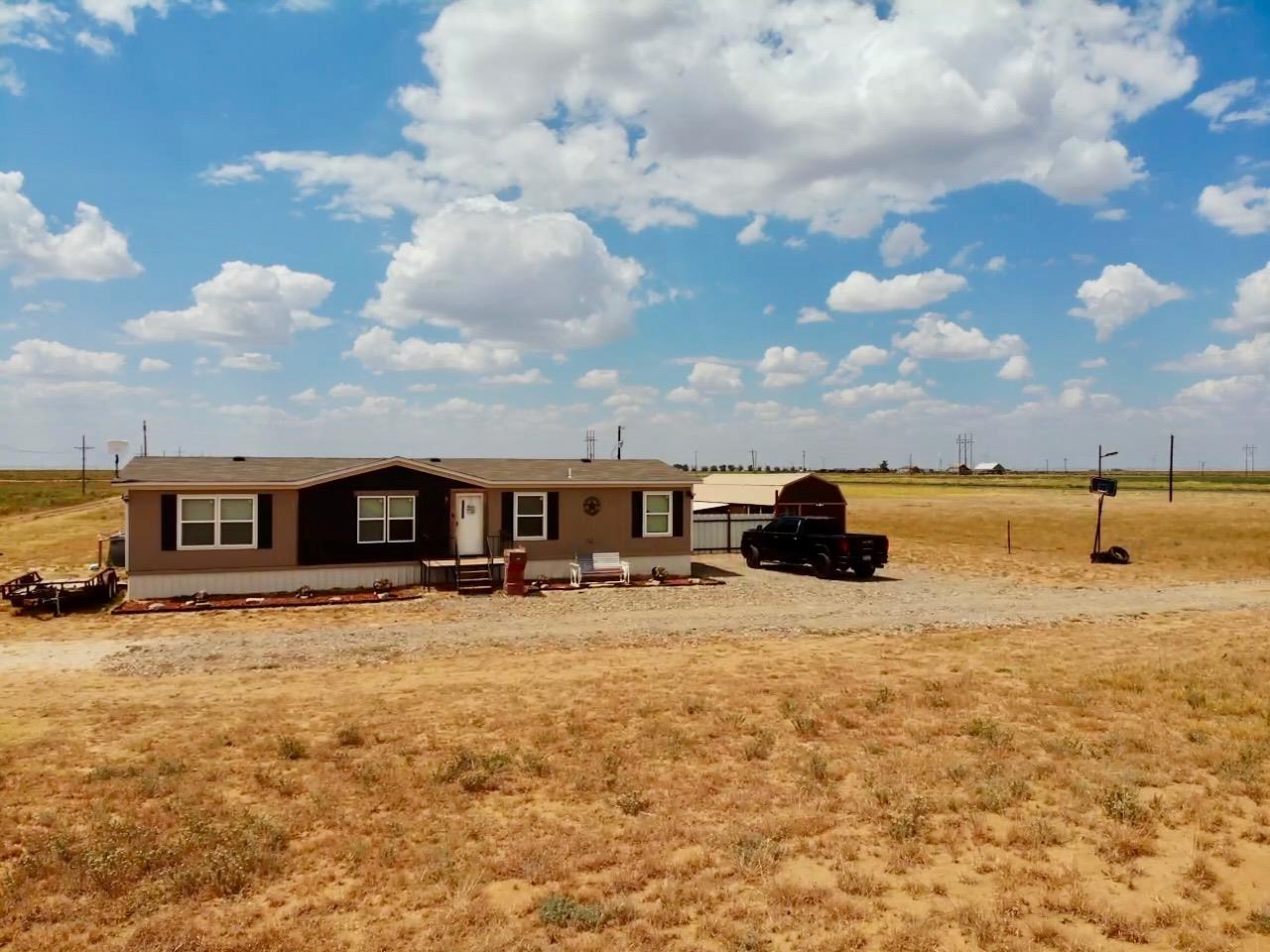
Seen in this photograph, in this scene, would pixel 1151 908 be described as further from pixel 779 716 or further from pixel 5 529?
pixel 5 529

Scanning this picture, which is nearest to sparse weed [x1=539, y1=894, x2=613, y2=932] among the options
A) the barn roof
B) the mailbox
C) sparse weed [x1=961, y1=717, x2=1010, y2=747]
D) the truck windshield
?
sparse weed [x1=961, y1=717, x2=1010, y2=747]

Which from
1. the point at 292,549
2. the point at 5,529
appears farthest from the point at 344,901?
the point at 5,529

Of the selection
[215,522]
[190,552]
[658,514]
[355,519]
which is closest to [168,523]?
[190,552]

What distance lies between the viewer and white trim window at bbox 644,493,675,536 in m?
27.1

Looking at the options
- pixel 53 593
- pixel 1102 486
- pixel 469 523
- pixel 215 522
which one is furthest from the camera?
pixel 1102 486

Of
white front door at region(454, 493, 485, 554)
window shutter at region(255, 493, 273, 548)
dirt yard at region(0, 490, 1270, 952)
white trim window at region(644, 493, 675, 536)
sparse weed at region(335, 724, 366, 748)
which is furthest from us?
white trim window at region(644, 493, 675, 536)

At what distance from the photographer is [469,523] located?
2498cm

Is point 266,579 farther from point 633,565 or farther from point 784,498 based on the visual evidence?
point 784,498

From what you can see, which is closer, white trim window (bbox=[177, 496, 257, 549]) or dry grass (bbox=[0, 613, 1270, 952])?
dry grass (bbox=[0, 613, 1270, 952])

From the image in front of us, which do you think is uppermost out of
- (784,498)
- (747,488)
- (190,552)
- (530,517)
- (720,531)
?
(747,488)

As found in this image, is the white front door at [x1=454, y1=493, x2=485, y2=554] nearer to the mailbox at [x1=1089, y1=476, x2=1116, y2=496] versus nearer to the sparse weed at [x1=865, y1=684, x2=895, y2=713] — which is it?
the sparse weed at [x1=865, y1=684, x2=895, y2=713]

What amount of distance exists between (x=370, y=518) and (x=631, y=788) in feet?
55.5

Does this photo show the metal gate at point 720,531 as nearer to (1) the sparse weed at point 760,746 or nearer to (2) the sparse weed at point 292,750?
(1) the sparse weed at point 760,746

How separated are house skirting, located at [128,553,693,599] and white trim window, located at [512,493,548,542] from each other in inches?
33.0
